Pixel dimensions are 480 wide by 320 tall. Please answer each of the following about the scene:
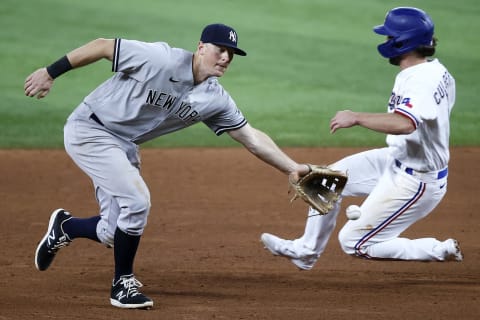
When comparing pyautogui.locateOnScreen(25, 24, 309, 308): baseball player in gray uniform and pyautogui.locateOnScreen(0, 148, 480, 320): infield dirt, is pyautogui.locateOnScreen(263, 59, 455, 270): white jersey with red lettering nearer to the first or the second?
pyautogui.locateOnScreen(0, 148, 480, 320): infield dirt

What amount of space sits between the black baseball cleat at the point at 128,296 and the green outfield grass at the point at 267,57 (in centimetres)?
539

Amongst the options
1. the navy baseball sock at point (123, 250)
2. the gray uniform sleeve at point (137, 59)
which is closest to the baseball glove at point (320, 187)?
the navy baseball sock at point (123, 250)

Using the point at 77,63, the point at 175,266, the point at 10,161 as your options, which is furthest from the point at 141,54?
the point at 10,161

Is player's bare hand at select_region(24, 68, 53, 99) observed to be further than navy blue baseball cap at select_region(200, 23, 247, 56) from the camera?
No

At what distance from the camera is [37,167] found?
10.1m

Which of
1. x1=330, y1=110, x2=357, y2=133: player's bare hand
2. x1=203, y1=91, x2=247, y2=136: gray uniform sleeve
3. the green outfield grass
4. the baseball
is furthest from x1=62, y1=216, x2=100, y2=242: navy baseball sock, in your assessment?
the green outfield grass

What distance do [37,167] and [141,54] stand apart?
460 centimetres

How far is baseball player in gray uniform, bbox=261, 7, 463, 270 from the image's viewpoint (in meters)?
6.01

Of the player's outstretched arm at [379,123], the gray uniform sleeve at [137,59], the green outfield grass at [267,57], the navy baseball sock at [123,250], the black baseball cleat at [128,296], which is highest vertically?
the gray uniform sleeve at [137,59]

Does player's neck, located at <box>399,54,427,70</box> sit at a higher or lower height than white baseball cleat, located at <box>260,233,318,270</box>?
higher

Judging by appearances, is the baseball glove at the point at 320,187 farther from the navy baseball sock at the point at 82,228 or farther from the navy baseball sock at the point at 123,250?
the navy baseball sock at the point at 82,228

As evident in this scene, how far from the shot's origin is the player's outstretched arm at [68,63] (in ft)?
18.7

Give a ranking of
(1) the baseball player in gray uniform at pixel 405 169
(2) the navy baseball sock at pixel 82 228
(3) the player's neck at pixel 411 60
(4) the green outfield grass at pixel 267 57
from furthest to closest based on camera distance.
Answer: (4) the green outfield grass at pixel 267 57 < (2) the navy baseball sock at pixel 82 228 < (3) the player's neck at pixel 411 60 < (1) the baseball player in gray uniform at pixel 405 169

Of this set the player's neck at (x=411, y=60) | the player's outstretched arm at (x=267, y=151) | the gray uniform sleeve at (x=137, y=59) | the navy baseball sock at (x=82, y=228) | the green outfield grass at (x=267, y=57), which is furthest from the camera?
the green outfield grass at (x=267, y=57)
